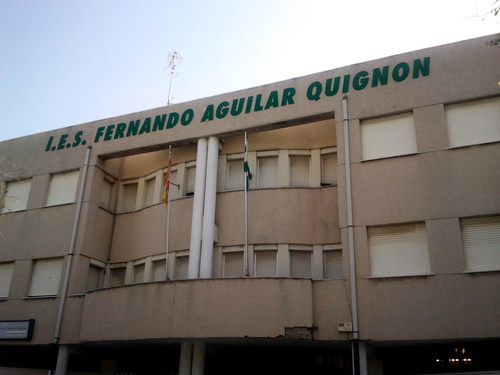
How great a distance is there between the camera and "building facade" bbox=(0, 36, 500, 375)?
13.6m

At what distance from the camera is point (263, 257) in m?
16.5

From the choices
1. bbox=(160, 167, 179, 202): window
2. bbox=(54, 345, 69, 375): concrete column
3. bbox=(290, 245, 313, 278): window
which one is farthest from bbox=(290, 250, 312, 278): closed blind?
bbox=(54, 345, 69, 375): concrete column

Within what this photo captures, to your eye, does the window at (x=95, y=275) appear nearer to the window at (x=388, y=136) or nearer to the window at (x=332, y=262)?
the window at (x=332, y=262)

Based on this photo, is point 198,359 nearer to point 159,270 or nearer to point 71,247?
point 159,270

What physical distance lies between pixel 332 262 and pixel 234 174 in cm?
457

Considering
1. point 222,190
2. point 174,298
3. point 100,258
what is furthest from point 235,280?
point 100,258

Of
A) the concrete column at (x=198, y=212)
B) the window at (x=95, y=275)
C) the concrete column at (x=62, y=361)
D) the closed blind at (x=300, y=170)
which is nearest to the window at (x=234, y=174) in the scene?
the concrete column at (x=198, y=212)

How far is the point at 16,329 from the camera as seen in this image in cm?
1797

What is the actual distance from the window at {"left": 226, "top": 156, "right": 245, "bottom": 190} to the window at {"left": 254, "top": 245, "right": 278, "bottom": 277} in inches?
94.8

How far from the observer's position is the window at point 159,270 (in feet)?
58.0

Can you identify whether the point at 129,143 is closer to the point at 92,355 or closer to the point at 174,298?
the point at 174,298

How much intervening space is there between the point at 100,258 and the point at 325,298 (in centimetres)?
888

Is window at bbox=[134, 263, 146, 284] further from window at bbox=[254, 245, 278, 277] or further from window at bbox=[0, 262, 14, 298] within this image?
window at bbox=[0, 262, 14, 298]

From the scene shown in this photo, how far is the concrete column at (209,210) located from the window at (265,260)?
1420mm
